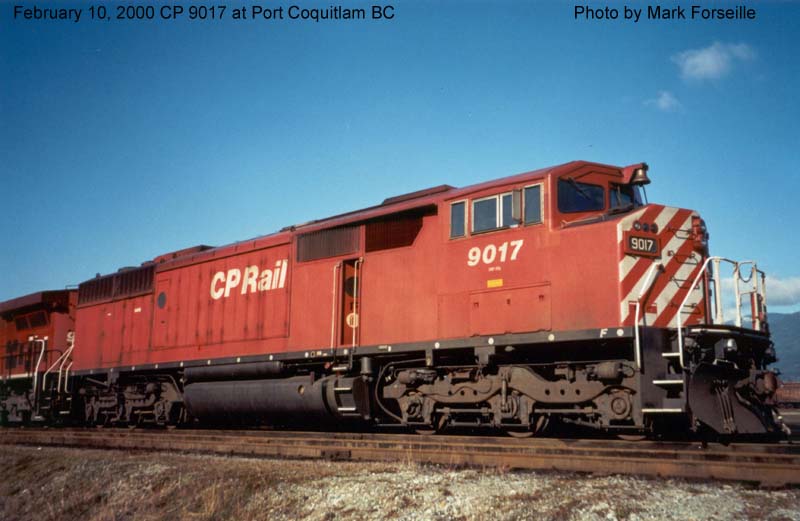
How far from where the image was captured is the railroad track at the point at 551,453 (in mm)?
6868

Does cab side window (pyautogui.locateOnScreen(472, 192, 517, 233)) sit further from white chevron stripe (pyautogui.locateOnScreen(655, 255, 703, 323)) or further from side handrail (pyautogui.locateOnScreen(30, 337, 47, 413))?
side handrail (pyautogui.locateOnScreen(30, 337, 47, 413))

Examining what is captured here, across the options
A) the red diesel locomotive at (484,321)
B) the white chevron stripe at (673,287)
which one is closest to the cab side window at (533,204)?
the red diesel locomotive at (484,321)

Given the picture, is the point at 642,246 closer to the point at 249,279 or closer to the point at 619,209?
the point at 619,209

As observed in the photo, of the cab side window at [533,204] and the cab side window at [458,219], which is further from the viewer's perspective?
the cab side window at [458,219]

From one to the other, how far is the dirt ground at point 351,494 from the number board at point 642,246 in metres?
3.50

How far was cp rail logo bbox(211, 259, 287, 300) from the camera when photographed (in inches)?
577

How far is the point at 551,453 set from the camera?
8398 millimetres

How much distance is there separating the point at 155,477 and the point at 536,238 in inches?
239

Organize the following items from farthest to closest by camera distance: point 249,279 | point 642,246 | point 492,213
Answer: point 249,279 < point 492,213 < point 642,246

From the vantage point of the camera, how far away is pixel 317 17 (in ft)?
37.8

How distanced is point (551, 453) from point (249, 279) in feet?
29.0

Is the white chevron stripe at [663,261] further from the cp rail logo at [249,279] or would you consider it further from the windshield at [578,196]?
the cp rail logo at [249,279]

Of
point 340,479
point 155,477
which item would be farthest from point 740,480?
point 155,477

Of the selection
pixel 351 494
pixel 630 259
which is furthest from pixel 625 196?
pixel 351 494
